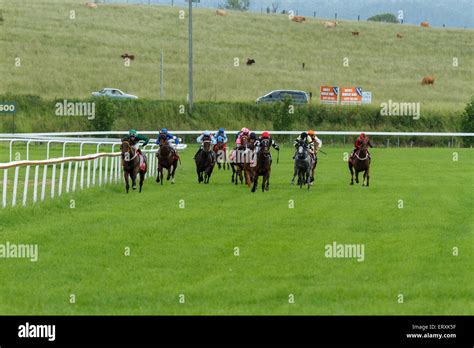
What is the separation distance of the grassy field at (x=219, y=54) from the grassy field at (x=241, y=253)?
43535 mm

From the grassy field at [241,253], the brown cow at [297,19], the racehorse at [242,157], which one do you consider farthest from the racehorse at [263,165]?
the brown cow at [297,19]

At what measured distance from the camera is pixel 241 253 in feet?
47.7

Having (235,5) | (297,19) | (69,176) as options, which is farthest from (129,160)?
(235,5)

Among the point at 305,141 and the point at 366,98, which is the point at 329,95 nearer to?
the point at 366,98

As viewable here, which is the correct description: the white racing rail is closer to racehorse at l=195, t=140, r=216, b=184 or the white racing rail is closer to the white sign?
racehorse at l=195, t=140, r=216, b=184

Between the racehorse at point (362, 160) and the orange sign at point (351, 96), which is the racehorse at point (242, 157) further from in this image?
the orange sign at point (351, 96)

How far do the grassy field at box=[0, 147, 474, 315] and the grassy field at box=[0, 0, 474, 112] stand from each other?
43535 millimetres

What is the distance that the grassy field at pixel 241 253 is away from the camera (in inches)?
438

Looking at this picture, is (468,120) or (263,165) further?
(468,120)

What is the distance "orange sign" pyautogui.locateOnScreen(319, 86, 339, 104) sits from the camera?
212 feet

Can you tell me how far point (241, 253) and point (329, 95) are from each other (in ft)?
167
